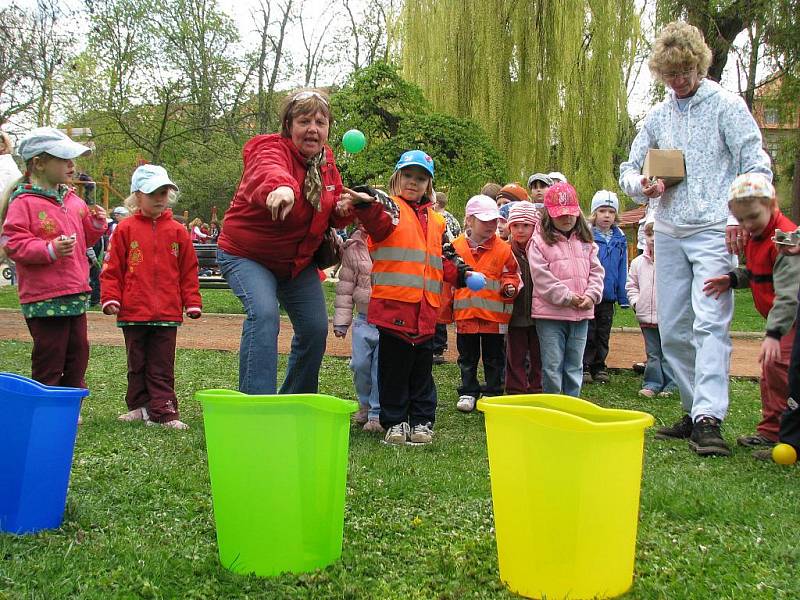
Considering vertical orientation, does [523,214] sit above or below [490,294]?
above

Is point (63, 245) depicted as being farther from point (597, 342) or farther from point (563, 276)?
point (597, 342)

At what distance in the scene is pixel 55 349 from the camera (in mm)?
4336

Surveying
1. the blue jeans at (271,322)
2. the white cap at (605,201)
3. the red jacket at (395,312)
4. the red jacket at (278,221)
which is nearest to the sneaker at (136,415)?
the blue jeans at (271,322)

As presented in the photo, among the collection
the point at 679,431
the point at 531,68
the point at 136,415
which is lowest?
the point at 136,415

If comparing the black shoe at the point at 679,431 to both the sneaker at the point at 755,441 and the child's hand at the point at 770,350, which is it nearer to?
the sneaker at the point at 755,441

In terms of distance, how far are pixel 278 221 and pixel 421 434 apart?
5.01 feet

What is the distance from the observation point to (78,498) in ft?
9.96

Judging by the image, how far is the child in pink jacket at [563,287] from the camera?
16.3ft

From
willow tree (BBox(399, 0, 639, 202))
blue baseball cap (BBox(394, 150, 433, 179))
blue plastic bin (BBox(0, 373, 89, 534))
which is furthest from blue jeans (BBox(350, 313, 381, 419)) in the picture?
willow tree (BBox(399, 0, 639, 202))

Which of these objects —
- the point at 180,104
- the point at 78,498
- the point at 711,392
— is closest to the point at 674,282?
the point at 711,392

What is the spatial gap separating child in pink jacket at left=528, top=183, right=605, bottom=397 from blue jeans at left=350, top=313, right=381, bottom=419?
111 cm

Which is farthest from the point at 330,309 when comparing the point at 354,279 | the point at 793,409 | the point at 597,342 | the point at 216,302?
the point at 793,409

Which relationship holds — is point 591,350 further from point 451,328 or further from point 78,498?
point 78,498

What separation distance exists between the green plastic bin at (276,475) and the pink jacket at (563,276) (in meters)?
2.85
